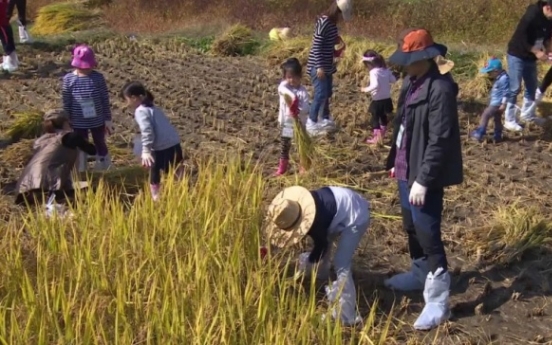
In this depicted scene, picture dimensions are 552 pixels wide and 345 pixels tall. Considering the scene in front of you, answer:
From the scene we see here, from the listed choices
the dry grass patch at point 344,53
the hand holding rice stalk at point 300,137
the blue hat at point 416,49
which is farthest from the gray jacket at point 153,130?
the dry grass patch at point 344,53

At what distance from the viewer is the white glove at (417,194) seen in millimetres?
3572

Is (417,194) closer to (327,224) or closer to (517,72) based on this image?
(327,224)

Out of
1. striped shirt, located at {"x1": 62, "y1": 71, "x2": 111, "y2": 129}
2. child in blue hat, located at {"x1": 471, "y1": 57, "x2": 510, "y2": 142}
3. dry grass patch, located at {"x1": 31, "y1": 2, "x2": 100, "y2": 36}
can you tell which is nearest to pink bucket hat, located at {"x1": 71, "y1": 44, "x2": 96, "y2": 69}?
striped shirt, located at {"x1": 62, "y1": 71, "x2": 111, "y2": 129}

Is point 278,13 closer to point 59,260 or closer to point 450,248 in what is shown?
point 450,248

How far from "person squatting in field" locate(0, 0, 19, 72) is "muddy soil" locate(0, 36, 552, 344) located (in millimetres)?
174

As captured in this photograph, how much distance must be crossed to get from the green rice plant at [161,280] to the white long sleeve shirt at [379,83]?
2.53 metres

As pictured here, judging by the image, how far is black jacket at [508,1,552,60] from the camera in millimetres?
6500

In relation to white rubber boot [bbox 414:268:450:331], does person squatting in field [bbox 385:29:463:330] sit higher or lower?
higher

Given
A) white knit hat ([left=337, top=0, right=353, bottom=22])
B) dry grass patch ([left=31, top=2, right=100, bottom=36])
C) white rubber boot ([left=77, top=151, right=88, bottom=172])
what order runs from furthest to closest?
dry grass patch ([left=31, top=2, right=100, bottom=36]), white knit hat ([left=337, top=0, right=353, bottom=22]), white rubber boot ([left=77, top=151, right=88, bottom=172])

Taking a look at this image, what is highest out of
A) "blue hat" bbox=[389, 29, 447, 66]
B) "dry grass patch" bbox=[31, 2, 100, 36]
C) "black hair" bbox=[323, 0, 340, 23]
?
"blue hat" bbox=[389, 29, 447, 66]

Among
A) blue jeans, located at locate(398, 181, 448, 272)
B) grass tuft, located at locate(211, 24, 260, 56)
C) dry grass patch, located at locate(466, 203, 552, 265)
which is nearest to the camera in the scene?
blue jeans, located at locate(398, 181, 448, 272)

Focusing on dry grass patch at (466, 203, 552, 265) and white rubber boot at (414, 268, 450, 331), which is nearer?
white rubber boot at (414, 268, 450, 331)

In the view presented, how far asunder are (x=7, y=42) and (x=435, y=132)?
6613 millimetres

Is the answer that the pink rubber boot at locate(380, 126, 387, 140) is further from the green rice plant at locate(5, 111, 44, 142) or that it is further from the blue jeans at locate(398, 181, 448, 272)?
the green rice plant at locate(5, 111, 44, 142)
